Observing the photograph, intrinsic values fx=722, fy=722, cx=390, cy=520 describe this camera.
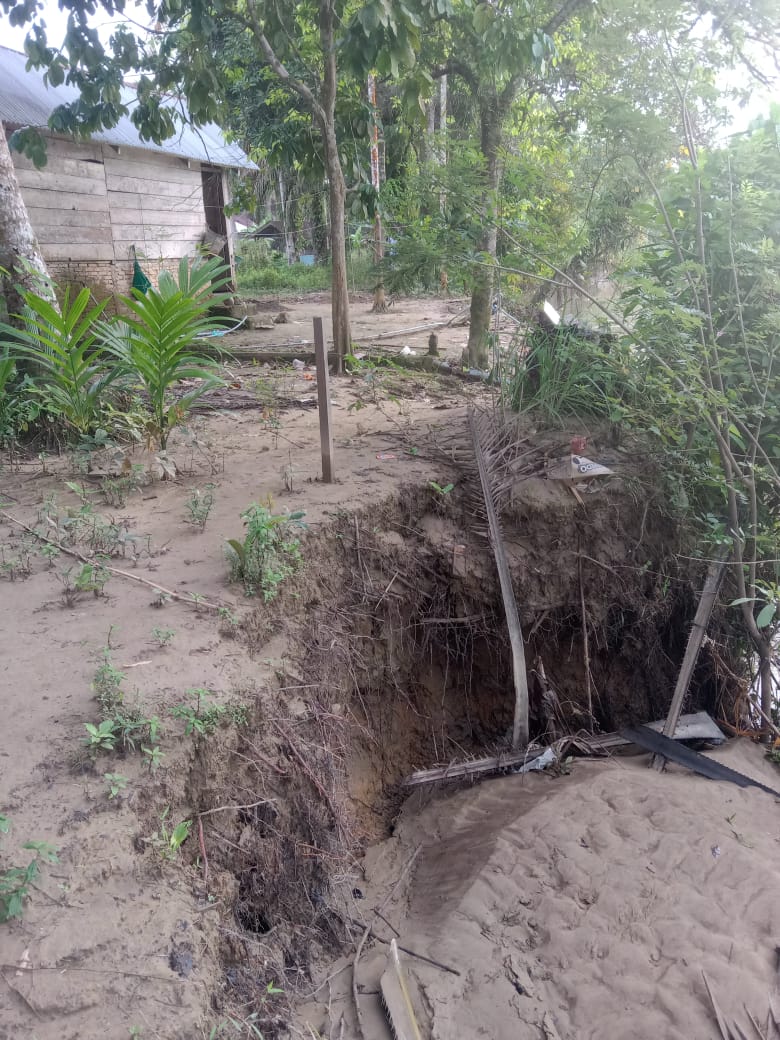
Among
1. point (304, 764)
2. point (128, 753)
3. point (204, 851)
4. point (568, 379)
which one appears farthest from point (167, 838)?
point (568, 379)

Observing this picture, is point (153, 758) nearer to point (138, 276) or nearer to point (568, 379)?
point (568, 379)

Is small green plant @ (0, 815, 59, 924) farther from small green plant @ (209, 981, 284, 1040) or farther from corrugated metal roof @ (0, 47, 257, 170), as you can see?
corrugated metal roof @ (0, 47, 257, 170)

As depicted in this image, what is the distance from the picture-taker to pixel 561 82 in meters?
6.35

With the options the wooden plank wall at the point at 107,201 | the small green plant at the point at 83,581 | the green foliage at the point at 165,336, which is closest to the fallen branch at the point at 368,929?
the small green plant at the point at 83,581

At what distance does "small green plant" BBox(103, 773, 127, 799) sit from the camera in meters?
2.00

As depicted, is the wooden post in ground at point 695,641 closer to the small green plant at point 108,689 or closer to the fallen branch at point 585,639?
the fallen branch at point 585,639

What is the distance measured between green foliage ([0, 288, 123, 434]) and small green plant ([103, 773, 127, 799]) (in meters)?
2.72

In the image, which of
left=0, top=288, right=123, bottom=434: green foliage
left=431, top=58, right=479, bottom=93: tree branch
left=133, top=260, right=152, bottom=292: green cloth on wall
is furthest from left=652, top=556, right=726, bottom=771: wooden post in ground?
left=133, top=260, right=152, bottom=292: green cloth on wall

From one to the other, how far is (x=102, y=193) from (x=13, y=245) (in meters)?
4.44

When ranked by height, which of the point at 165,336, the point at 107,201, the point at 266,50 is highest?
the point at 266,50

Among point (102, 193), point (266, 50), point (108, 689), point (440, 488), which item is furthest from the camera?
point (102, 193)

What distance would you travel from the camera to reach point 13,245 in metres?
4.44

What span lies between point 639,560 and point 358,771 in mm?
2008

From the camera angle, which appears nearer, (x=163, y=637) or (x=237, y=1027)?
(x=237, y=1027)
